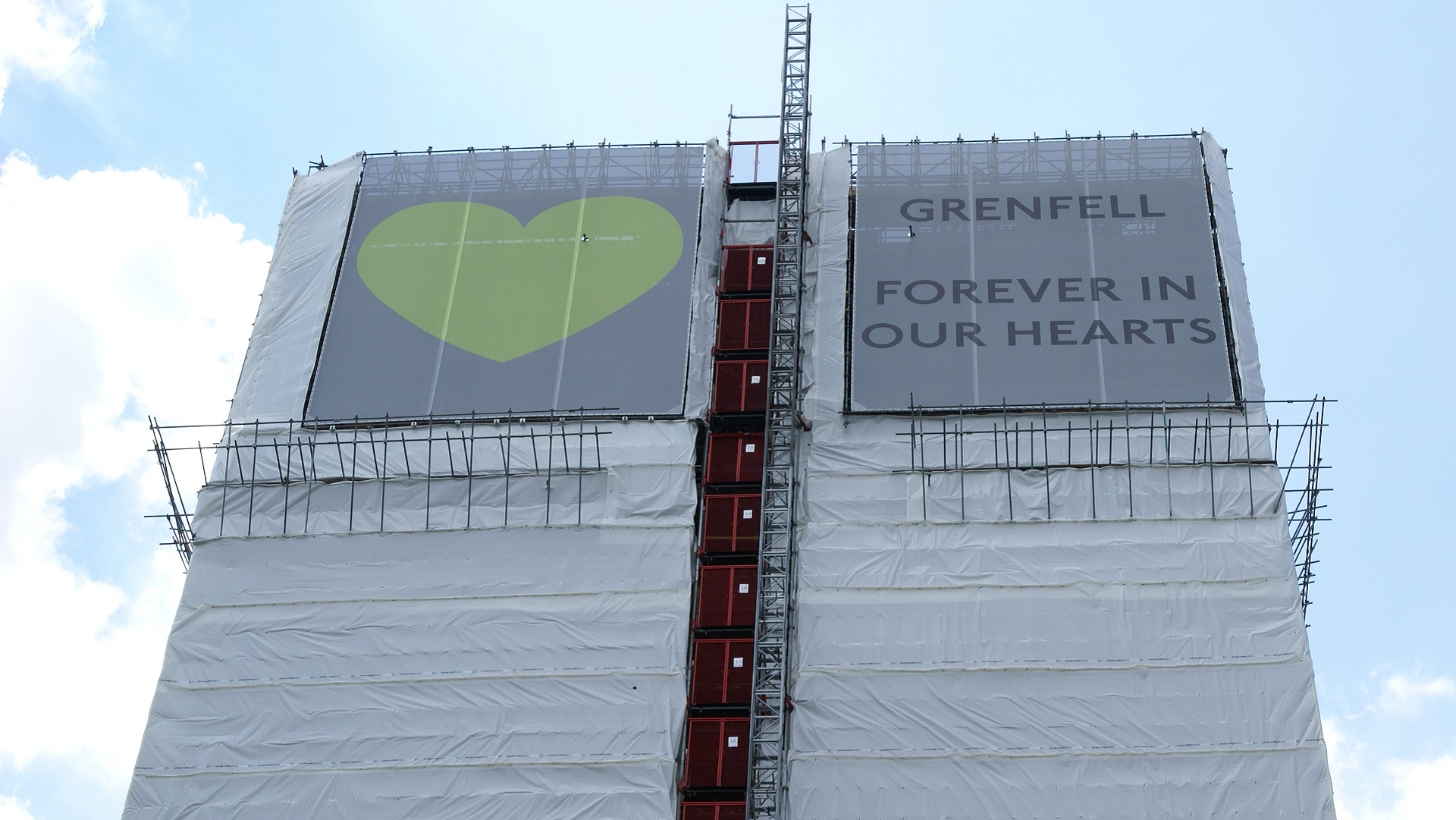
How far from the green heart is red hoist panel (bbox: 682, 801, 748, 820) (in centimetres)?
1335

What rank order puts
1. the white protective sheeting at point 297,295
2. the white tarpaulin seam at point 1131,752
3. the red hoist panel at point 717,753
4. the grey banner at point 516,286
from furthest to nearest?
the white protective sheeting at point 297,295
the grey banner at point 516,286
the red hoist panel at point 717,753
the white tarpaulin seam at point 1131,752

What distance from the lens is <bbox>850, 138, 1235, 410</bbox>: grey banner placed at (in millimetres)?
44719

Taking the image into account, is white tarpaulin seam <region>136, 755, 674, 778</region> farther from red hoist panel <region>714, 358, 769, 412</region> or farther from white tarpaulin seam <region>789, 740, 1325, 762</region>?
red hoist panel <region>714, 358, 769, 412</region>

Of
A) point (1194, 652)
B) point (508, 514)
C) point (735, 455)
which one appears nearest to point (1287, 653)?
point (1194, 652)

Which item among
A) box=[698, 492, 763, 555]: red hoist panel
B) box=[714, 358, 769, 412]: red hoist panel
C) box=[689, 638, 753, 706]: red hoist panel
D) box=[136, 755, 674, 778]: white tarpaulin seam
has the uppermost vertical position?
box=[714, 358, 769, 412]: red hoist panel

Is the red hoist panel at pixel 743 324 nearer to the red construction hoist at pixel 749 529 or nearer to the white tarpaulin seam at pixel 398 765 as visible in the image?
the red construction hoist at pixel 749 529

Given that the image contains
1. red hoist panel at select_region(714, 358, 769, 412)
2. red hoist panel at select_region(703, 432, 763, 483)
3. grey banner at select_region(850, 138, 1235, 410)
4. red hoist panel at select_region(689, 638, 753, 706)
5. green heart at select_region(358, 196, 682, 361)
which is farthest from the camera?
green heart at select_region(358, 196, 682, 361)

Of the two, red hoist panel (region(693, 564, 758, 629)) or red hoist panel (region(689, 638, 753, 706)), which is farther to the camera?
red hoist panel (region(693, 564, 758, 629))

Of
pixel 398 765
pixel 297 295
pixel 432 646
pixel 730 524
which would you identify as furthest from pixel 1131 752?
pixel 297 295

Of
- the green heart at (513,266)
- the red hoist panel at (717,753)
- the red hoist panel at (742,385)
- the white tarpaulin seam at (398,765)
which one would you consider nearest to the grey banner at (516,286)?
the green heart at (513,266)

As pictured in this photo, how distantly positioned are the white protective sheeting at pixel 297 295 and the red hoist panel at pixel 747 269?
10.9m

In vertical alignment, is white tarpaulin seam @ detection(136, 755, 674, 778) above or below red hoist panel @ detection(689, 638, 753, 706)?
below

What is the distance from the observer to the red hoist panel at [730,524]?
43281mm

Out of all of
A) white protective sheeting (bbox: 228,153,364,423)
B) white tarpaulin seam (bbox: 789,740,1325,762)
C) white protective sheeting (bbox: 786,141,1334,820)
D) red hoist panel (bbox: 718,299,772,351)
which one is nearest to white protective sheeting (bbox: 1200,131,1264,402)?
white protective sheeting (bbox: 786,141,1334,820)
